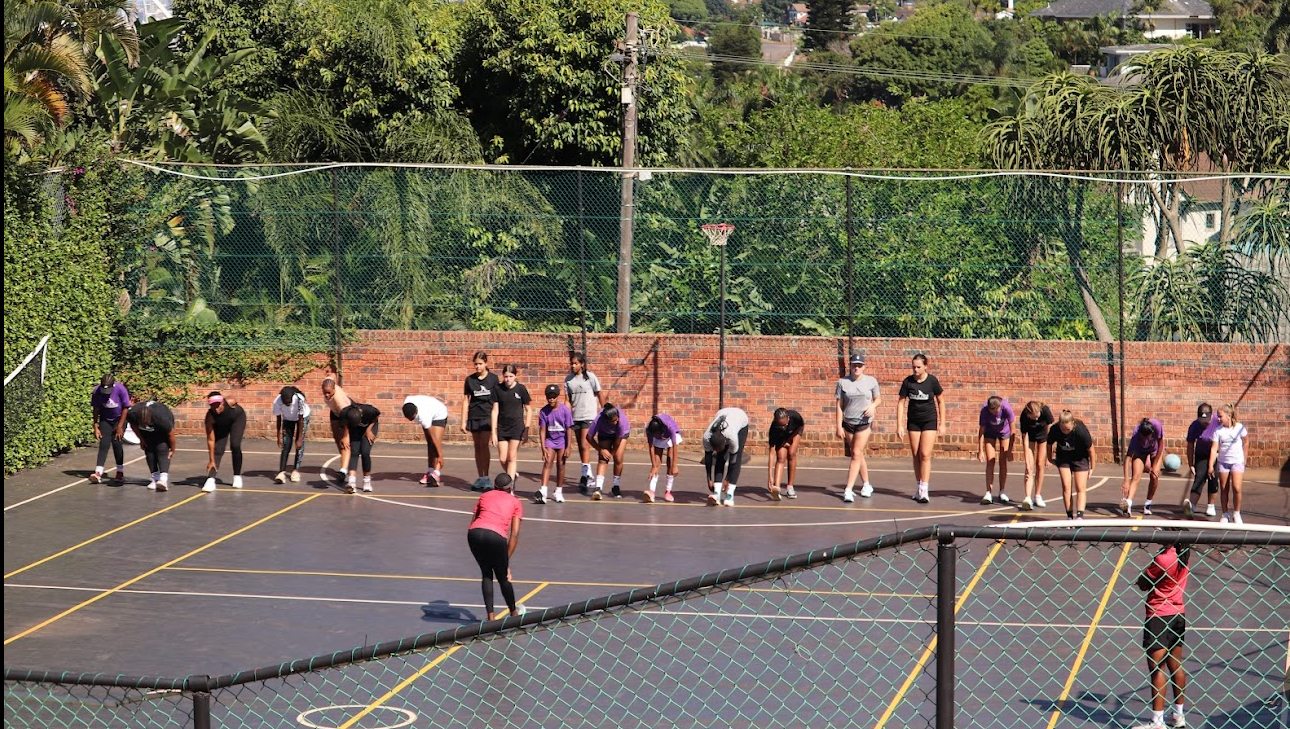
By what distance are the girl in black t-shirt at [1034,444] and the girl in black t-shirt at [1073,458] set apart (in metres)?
0.91

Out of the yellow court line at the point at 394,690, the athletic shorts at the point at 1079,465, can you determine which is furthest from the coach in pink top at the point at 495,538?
the athletic shorts at the point at 1079,465

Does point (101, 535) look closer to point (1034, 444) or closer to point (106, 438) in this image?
point (106, 438)

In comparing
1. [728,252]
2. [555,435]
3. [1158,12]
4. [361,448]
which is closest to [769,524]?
[555,435]

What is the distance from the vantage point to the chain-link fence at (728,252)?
23250 mm

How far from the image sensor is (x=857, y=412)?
21.0 metres

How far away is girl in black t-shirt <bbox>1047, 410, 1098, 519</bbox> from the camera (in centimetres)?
1845

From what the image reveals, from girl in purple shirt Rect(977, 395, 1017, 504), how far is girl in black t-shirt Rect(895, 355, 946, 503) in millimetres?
596

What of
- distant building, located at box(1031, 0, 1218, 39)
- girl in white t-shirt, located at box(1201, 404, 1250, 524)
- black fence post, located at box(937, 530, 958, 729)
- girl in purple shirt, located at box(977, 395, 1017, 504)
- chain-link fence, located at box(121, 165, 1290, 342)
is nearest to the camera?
black fence post, located at box(937, 530, 958, 729)

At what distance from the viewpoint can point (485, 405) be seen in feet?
68.8

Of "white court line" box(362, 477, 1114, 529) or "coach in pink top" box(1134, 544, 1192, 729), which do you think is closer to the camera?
"coach in pink top" box(1134, 544, 1192, 729)

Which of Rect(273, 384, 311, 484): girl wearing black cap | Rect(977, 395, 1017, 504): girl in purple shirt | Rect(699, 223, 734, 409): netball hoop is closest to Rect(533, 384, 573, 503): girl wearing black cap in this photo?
Rect(273, 384, 311, 484): girl wearing black cap

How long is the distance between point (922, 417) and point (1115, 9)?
147496 millimetres

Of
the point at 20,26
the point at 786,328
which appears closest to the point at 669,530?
the point at 786,328

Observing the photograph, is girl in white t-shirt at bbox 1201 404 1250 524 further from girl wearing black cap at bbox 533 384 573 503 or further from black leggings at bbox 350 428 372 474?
black leggings at bbox 350 428 372 474
